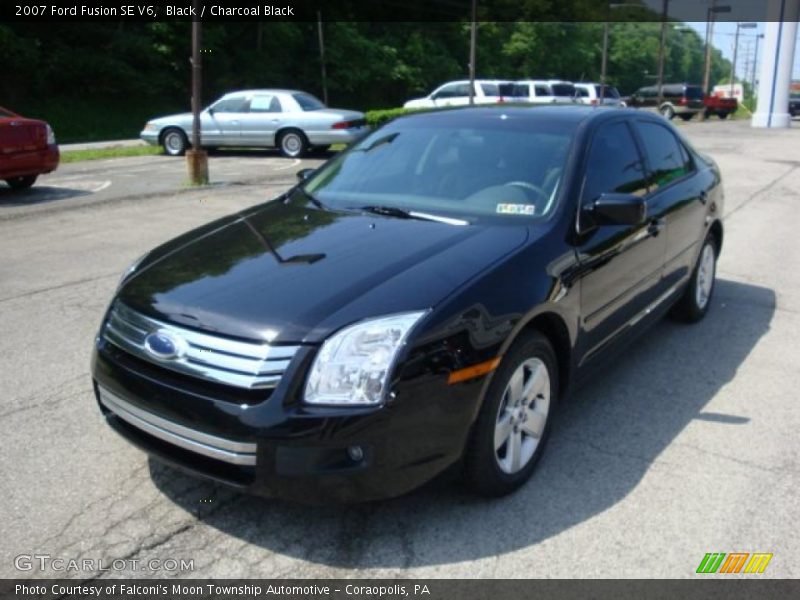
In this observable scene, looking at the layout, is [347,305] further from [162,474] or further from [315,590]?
[162,474]

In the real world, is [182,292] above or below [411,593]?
above

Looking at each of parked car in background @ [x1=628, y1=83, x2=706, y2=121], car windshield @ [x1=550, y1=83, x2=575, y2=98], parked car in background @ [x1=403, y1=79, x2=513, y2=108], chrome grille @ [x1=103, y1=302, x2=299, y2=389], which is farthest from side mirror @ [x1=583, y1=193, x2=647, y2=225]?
parked car in background @ [x1=628, y1=83, x2=706, y2=121]

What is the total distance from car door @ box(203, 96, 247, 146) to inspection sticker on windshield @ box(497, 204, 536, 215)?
1548cm

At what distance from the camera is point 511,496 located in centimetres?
330

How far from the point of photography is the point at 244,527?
3.06 meters

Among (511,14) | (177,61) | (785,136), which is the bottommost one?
(785,136)

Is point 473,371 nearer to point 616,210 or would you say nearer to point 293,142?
point 616,210

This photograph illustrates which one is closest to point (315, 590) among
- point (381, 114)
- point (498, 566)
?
point (498, 566)

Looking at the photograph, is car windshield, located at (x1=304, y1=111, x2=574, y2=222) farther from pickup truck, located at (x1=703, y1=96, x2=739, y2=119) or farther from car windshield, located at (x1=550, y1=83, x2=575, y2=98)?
pickup truck, located at (x1=703, y1=96, x2=739, y2=119)

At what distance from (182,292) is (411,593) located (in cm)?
145

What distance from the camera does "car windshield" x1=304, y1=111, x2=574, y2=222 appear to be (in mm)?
3857

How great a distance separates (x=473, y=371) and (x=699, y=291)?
345 cm

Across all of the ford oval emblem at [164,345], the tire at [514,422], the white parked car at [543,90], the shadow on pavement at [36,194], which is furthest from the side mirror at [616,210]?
the white parked car at [543,90]

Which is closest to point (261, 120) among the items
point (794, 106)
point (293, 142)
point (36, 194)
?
point (293, 142)
